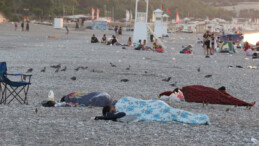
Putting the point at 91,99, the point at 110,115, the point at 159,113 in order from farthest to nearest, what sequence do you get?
the point at 91,99 < the point at 159,113 < the point at 110,115

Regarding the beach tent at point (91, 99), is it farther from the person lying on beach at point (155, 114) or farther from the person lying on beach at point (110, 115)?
the person lying on beach at point (110, 115)

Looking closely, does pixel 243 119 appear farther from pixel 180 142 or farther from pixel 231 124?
pixel 180 142

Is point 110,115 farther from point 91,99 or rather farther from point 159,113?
point 91,99

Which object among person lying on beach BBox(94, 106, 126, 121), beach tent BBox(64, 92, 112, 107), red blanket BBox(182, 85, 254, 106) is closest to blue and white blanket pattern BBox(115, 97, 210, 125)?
person lying on beach BBox(94, 106, 126, 121)

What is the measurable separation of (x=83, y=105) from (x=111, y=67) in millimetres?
7573

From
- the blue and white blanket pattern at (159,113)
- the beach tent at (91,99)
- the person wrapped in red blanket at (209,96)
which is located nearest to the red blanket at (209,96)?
the person wrapped in red blanket at (209,96)

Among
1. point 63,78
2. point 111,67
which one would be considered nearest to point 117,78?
point 63,78

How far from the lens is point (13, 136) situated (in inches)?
225

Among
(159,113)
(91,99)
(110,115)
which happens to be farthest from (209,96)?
(110,115)

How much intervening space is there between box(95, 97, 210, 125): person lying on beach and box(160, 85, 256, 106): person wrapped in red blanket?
5.54ft

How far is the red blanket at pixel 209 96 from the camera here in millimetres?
8531

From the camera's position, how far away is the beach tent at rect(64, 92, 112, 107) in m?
8.06

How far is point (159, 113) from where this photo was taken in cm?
696

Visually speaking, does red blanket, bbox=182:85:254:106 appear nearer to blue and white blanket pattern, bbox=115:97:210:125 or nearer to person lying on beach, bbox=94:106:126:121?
blue and white blanket pattern, bbox=115:97:210:125
